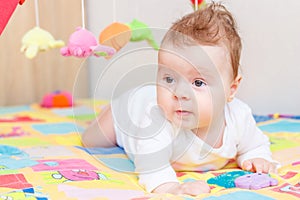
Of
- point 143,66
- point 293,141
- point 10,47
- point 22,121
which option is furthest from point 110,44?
point 10,47

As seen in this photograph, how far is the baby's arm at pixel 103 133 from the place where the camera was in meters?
1.12

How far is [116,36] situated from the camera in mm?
1030

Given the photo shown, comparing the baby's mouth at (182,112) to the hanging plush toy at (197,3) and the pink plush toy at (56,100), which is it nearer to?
the hanging plush toy at (197,3)

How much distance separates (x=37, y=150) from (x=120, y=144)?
0.18 meters

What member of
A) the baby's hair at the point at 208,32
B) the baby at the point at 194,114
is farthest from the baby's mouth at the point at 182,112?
the baby's hair at the point at 208,32

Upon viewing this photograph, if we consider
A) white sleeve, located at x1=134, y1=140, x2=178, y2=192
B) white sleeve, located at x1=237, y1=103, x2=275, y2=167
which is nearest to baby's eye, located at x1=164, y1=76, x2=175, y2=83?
white sleeve, located at x1=134, y1=140, x2=178, y2=192

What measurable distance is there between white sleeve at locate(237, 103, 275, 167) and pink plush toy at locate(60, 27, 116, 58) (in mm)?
309

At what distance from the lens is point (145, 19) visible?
1.35 m

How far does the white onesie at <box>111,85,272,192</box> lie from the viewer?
86cm

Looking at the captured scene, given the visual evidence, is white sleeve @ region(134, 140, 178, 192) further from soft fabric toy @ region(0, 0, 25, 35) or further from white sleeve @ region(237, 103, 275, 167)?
soft fabric toy @ region(0, 0, 25, 35)

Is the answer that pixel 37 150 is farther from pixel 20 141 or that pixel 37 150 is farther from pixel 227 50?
pixel 227 50

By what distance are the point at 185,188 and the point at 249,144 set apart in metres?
0.26

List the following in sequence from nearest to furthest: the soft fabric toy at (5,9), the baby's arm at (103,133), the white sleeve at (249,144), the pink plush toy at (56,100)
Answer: the soft fabric toy at (5,9) < the white sleeve at (249,144) < the baby's arm at (103,133) < the pink plush toy at (56,100)

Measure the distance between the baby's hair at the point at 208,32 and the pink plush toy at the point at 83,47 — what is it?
0.18m
